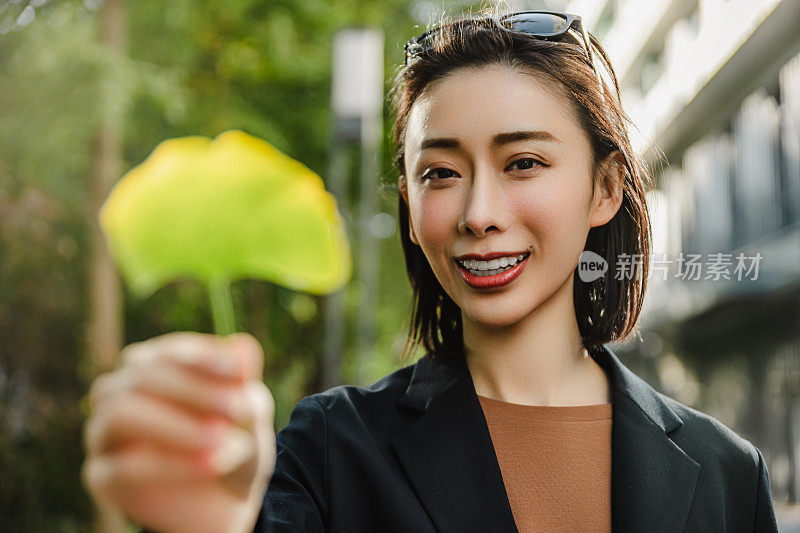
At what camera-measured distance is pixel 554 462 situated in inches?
47.4

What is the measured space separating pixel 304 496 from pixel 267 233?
681mm

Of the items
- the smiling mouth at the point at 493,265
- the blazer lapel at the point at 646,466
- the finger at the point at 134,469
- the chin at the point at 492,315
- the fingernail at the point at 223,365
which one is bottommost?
the blazer lapel at the point at 646,466

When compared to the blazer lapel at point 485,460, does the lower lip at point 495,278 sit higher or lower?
higher

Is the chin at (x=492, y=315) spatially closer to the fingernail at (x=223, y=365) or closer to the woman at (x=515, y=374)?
the woman at (x=515, y=374)

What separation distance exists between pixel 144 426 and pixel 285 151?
7.48 m

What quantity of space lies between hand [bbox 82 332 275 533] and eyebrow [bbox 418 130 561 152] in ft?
2.06

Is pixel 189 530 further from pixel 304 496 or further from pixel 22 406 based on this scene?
pixel 22 406

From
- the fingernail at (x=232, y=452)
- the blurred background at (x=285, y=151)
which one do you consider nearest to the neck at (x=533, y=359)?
the fingernail at (x=232, y=452)

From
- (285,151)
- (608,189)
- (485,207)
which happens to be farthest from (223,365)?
(285,151)

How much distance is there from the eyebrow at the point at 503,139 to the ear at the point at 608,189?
15 cm

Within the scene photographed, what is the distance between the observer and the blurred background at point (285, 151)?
6.08 m

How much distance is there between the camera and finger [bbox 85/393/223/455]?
563 mm

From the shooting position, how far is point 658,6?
850 centimetres

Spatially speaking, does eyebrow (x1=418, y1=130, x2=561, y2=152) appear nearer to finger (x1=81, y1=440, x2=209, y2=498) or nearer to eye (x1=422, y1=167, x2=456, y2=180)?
eye (x1=422, y1=167, x2=456, y2=180)
